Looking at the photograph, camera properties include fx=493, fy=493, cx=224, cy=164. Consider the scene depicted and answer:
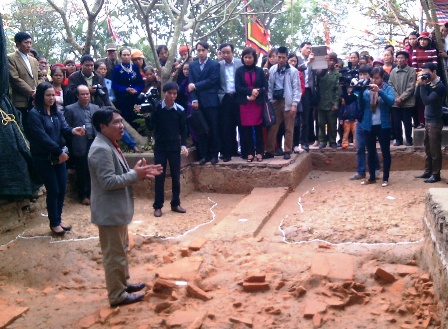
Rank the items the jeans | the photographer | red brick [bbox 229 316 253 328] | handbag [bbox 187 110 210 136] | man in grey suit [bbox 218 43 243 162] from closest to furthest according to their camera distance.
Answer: red brick [bbox 229 316 253 328] < the photographer < the jeans < handbag [bbox 187 110 210 136] < man in grey suit [bbox 218 43 243 162]

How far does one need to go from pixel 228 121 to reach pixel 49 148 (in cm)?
336

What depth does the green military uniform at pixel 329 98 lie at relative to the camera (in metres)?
8.71

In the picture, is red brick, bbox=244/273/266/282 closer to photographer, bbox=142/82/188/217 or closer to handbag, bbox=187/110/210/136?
photographer, bbox=142/82/188/217

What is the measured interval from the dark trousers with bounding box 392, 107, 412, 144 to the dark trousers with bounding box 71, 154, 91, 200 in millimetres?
5321

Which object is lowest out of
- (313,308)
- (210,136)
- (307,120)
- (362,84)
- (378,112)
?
(313,308)

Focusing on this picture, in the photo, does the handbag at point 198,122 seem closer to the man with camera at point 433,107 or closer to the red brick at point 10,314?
the man with camera at point 433,107

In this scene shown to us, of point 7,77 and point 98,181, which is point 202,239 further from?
point 7,77

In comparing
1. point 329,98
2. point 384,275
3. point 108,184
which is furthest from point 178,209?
point 329,98

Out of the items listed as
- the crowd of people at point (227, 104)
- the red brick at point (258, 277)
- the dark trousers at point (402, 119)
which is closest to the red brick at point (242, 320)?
the red brick at point (258, 277)

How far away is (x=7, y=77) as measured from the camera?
604cm

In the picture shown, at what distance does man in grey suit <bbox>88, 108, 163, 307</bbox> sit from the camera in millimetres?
3902

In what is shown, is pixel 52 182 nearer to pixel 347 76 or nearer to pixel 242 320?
pixel 242 320

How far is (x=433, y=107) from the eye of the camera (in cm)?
730

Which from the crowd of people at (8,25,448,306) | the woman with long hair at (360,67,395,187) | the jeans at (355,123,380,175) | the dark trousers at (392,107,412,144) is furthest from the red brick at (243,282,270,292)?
the dark trousers at (392,107,412,144)
